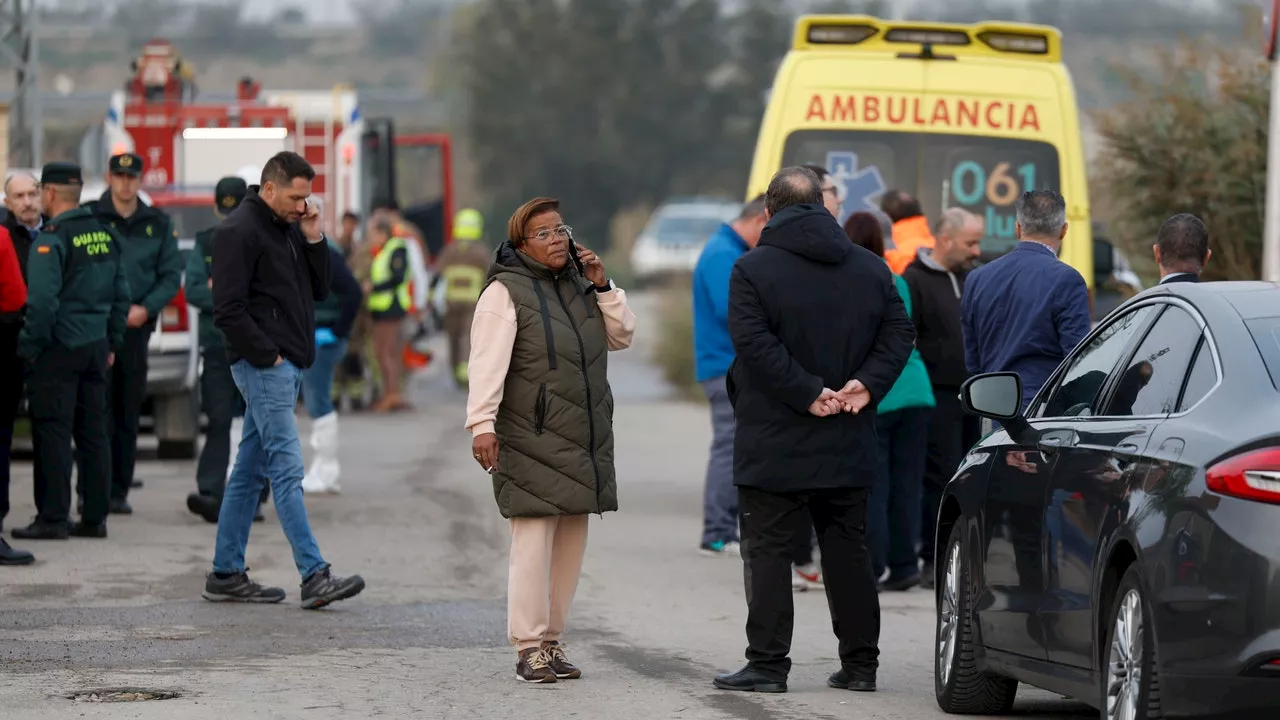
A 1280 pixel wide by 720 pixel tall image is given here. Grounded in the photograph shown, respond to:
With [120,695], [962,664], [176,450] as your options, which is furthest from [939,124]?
[120,695]

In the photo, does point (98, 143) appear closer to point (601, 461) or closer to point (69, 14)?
point (601, 461)

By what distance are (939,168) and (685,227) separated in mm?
34181

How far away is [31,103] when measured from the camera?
21703mm

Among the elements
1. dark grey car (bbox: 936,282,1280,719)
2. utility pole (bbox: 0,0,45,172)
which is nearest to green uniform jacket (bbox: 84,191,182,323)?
dark grey car (bbox: 936,282,1280,719)

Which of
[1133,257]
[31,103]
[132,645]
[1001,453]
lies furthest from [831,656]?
[31,103]

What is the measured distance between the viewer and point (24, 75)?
2181 centimetres

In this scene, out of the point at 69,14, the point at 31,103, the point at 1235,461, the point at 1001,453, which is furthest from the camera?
the point at 69,14

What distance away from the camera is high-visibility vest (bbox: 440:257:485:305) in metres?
23.9

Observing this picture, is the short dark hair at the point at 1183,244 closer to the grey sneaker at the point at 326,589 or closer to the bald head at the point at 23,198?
the grey sneaker at the point at 326,589

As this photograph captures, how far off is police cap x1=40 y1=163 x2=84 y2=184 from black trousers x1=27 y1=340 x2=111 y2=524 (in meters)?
0.90

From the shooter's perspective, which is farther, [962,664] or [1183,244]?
[1183,244]

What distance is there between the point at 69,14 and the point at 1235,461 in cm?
12004

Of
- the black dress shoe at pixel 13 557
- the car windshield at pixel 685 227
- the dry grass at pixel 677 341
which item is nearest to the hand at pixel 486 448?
the black dress shoe at pixel 13 557

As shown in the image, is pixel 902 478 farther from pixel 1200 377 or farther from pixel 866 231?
pixel 1200 377
